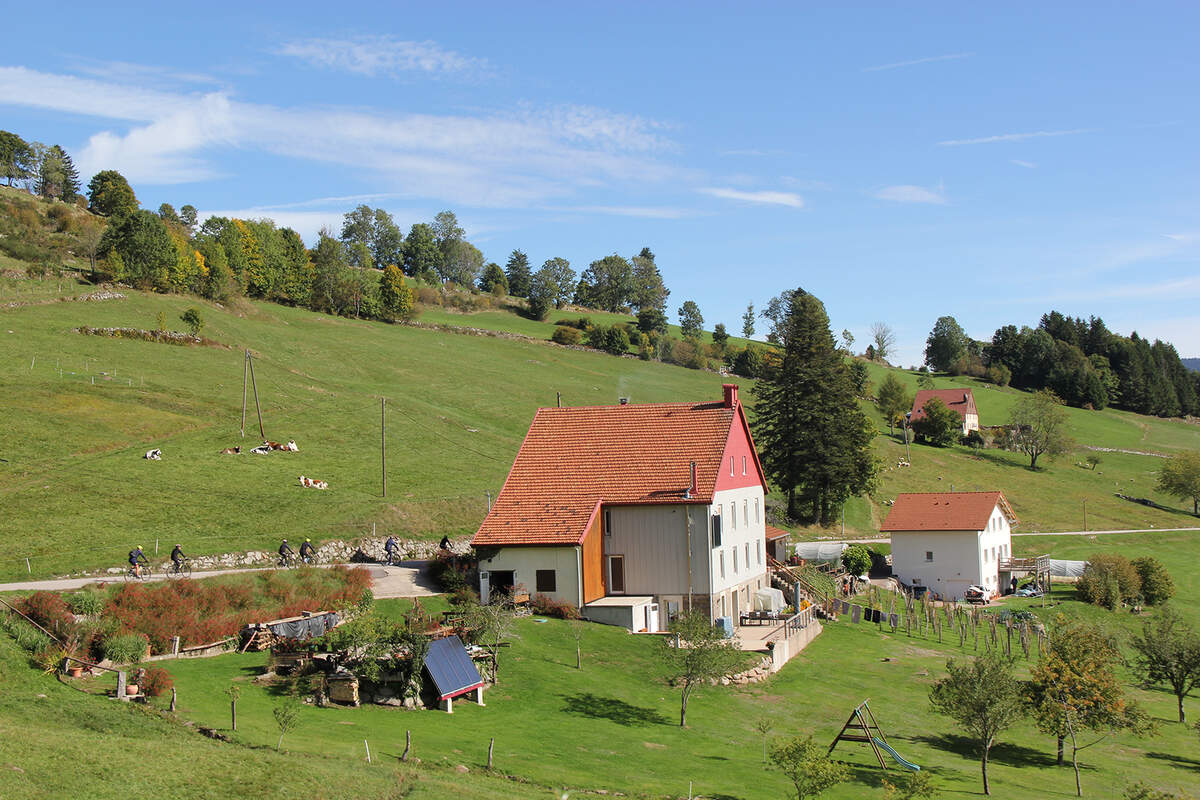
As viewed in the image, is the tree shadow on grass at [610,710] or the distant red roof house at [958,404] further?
the distant red roof house at [958,404]

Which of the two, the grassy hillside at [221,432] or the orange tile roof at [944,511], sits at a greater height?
the grassy hillside at [221,432]

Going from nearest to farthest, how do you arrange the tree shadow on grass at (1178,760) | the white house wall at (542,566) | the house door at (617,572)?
1. the tree shadow on grass at (1178,760)
2. the white house wall at (542,566)
3. the house door at (617,572)

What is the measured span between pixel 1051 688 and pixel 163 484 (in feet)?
143

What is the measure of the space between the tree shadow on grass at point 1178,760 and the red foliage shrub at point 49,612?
Result: 34230 mm

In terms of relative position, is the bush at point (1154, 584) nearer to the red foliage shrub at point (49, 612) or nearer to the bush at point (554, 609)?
the bush at point (554, 609)

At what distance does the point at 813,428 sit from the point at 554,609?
4389cm

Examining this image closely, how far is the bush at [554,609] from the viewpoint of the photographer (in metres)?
38.3

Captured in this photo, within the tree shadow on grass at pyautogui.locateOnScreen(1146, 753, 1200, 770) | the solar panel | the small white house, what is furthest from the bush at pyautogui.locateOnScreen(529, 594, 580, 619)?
the small white house

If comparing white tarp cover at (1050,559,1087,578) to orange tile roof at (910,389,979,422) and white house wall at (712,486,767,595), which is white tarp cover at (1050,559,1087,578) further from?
orange tile roof at (910,389,979,422)

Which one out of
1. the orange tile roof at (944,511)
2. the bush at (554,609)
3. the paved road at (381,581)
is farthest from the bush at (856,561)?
the paved road at (381,581)

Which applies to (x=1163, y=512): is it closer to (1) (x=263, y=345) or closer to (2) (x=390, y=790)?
(1) (x=263, y=345)

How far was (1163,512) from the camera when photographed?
316ft

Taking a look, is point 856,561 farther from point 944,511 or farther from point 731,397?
point 731,397

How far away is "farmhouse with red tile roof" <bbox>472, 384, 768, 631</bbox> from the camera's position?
39.6 meters
